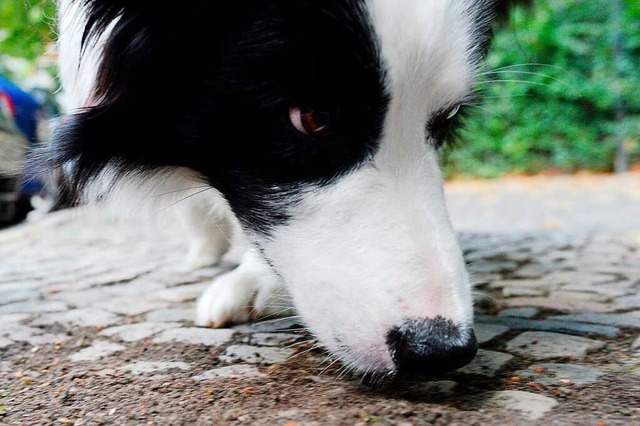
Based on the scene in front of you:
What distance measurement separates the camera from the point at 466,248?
4.45 metres

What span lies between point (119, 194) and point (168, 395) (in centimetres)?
90

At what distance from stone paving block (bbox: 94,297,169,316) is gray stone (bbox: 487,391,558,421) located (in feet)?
5.28

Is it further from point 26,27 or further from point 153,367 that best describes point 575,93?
point 153,367

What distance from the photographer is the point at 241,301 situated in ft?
7.97

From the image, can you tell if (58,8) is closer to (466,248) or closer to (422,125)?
(422,125)

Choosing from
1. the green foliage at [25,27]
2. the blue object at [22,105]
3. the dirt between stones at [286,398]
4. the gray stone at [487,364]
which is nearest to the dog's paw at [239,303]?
the dirt between stones at [286,398]

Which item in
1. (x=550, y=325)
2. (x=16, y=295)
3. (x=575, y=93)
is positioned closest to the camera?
(x=550, y=325)

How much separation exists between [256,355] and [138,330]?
621 millimetres

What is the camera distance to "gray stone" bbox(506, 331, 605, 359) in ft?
6.56

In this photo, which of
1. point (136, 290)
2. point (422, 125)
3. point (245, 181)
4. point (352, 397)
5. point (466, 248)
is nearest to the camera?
point (352, 397)

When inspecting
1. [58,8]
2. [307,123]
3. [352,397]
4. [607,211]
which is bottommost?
[607,211]

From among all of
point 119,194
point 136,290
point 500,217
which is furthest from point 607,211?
point 119,194

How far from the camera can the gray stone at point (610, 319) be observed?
233cm

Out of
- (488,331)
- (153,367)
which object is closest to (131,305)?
(153,367)
